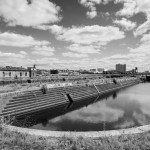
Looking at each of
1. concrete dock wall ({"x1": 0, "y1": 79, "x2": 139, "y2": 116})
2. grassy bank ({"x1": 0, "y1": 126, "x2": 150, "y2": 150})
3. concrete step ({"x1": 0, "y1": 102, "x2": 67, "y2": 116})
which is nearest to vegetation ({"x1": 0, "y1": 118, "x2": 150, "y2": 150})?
grassy bank ({"x1": 0, "y1": 126, "x2": 150, "y2": 150})

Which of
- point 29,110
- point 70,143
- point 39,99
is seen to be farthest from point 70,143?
point 39,99

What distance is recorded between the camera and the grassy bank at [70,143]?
9.84 m

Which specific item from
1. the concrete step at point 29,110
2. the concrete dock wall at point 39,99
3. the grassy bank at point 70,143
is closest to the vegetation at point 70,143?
the grassy bank at point 70,143

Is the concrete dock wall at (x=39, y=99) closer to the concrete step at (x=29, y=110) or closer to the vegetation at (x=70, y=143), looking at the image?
the concrete step at (x=29, y=110)

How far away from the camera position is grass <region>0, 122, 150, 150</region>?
9845mm

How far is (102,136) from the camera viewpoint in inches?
472

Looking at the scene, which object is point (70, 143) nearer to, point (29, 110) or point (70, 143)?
point (70, 143)

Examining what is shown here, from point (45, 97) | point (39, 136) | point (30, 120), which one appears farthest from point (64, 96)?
point (39, 136)

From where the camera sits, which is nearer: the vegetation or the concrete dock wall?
the vegetation

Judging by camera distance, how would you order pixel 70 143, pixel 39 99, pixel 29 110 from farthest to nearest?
pixel 39 99
pixel 29 110
pixel 70 143

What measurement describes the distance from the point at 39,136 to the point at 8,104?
20.6 metres

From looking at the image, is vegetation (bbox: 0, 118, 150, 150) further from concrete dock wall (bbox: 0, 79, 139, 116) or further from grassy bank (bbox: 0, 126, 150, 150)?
concrete dock wall (bbox: 0, 79, 139, 116)

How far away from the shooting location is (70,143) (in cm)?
1070

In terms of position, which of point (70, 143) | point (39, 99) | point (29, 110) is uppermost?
point (70, 143)
